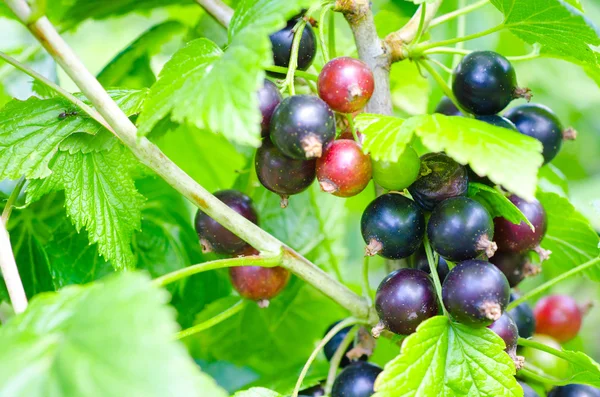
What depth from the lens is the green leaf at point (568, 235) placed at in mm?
875

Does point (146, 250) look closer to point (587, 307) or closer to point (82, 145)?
point (82, 145)

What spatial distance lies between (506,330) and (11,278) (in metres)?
0.48

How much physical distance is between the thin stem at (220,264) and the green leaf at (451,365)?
0.57ft

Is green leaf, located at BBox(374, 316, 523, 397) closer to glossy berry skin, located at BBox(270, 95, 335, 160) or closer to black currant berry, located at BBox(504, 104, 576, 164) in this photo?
glossy berry skin, located at BBox(270, 95, 335, 160)

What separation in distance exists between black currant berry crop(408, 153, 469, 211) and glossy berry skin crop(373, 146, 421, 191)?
0.01 meters

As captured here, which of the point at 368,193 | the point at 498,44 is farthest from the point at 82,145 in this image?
the point at 498,44

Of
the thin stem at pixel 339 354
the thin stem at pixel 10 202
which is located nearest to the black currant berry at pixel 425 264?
the thin stem at pixel 339 354

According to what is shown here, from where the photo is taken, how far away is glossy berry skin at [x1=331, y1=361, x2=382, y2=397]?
2.33ft

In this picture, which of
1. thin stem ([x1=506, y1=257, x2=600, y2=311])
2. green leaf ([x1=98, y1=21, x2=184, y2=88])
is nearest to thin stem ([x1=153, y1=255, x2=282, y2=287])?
thin stem ([x1=506, y1=257, x2=600, y2=311])

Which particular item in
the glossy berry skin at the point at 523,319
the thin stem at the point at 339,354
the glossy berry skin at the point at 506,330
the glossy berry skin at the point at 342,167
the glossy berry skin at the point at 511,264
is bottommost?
the glossy berry skin at the point at 523,319

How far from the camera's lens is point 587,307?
3.58 feet

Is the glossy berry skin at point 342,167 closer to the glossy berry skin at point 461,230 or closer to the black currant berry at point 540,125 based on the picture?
the glossy berry skin at point 461,230

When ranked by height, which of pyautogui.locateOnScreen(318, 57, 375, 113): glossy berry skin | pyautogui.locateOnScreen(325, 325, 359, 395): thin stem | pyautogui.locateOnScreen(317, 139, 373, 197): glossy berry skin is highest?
pyautogui.locateOnScreen(318, 57, 375, 113): glossy berry skin

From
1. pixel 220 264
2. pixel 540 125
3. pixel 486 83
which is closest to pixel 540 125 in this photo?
pixel 540 125
